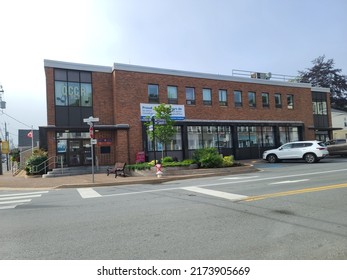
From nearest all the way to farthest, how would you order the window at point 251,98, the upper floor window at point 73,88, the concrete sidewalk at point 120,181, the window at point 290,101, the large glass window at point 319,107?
1. the concrete sidewalk at point 120,181
2. the upper floor window at point 73,88
3. the window at point 251,98
4. the window at point 290,101
5. the large glass window at point 319,107

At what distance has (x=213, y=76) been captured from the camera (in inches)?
1077

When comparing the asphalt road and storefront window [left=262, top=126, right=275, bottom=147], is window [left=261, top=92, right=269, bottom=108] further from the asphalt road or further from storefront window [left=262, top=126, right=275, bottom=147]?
the asphalt road

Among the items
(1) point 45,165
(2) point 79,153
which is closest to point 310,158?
(2) point 79,153

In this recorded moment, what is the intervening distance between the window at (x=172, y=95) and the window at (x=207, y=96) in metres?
2.78

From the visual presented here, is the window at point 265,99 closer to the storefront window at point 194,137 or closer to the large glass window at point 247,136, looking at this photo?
the large glass window at point 247,136

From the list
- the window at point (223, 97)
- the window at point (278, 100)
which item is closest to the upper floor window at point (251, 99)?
the window at point (223, 97)

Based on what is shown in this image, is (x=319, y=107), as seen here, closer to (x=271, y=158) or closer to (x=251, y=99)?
(x=251, y=99)

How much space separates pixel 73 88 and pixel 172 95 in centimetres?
779

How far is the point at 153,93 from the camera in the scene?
2469cm

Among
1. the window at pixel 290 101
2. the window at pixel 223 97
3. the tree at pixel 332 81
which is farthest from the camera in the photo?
the tree at pixel 332 81

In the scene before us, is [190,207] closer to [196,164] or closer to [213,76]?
[196,164]

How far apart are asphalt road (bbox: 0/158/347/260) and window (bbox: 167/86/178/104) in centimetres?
1645

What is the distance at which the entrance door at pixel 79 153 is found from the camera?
22.3 metres

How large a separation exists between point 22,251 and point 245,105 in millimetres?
26289
